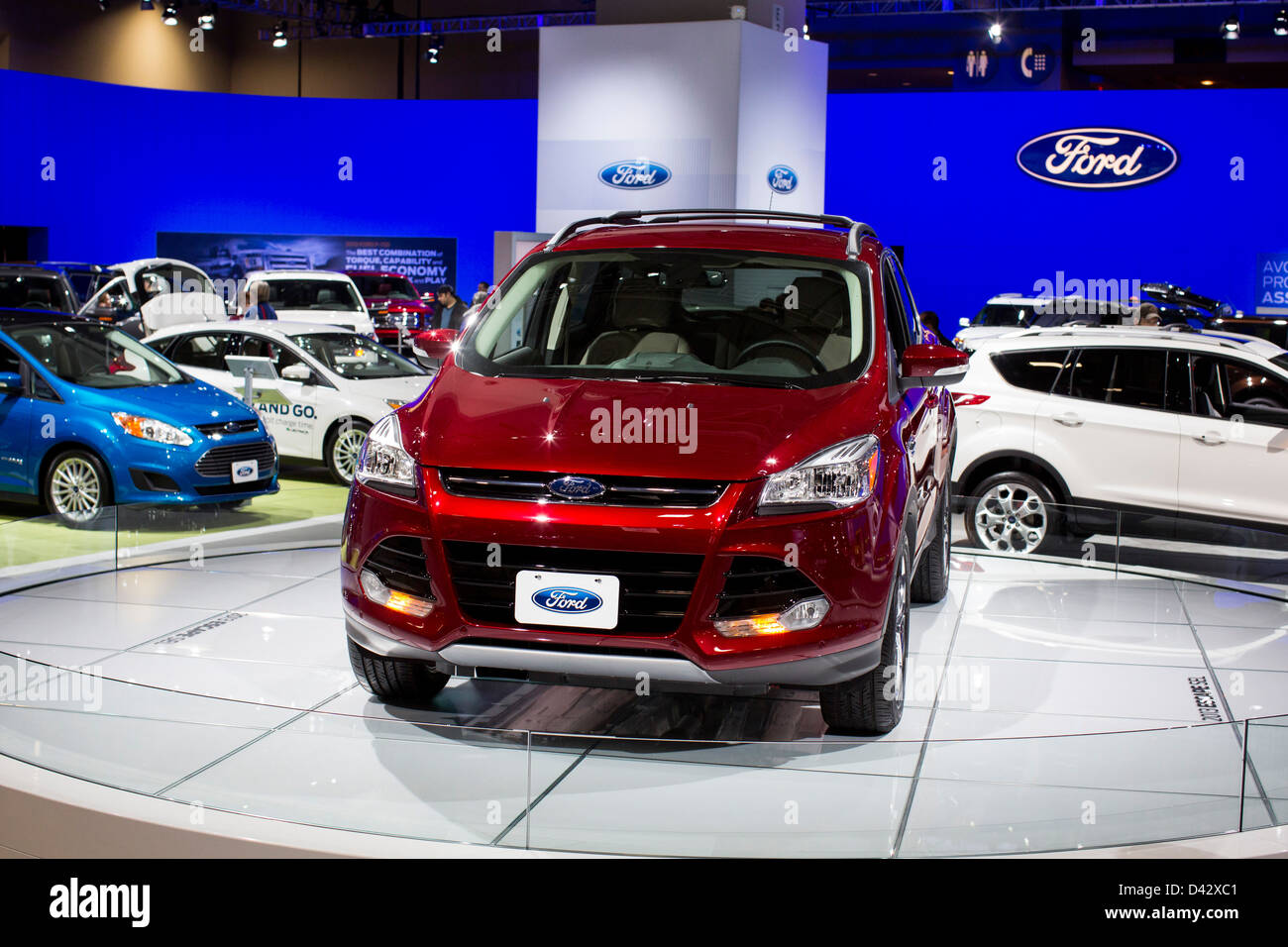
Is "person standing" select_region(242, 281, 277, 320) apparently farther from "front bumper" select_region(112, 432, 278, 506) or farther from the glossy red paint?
the glossy red paint

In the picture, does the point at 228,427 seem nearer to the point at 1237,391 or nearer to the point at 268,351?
the point at 268,351

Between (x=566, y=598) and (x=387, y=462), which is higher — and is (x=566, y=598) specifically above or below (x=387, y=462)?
below

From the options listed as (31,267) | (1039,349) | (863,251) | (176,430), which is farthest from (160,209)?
(863,251)

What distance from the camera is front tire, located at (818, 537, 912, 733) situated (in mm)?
4117

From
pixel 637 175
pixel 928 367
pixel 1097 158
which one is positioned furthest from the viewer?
pixel 1097 158

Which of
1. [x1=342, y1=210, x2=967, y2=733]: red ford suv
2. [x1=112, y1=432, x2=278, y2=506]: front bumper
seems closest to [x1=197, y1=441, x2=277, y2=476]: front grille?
[x1=112, y1=432, x2=278, y2=506]: front bumper

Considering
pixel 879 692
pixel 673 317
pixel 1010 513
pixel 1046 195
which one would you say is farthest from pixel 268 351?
pixel 1046 195

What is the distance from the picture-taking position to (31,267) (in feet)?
55.1

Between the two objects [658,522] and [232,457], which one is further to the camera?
[232,457]

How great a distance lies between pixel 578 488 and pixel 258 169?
22786mm

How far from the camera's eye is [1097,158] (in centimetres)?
2069

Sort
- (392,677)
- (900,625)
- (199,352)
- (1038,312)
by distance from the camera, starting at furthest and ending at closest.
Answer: (1038,312) → (199,352) → (392,677) → (900,625)

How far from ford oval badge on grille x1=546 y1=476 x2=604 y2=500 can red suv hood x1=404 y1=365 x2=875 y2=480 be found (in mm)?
33

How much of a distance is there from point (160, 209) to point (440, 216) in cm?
553
